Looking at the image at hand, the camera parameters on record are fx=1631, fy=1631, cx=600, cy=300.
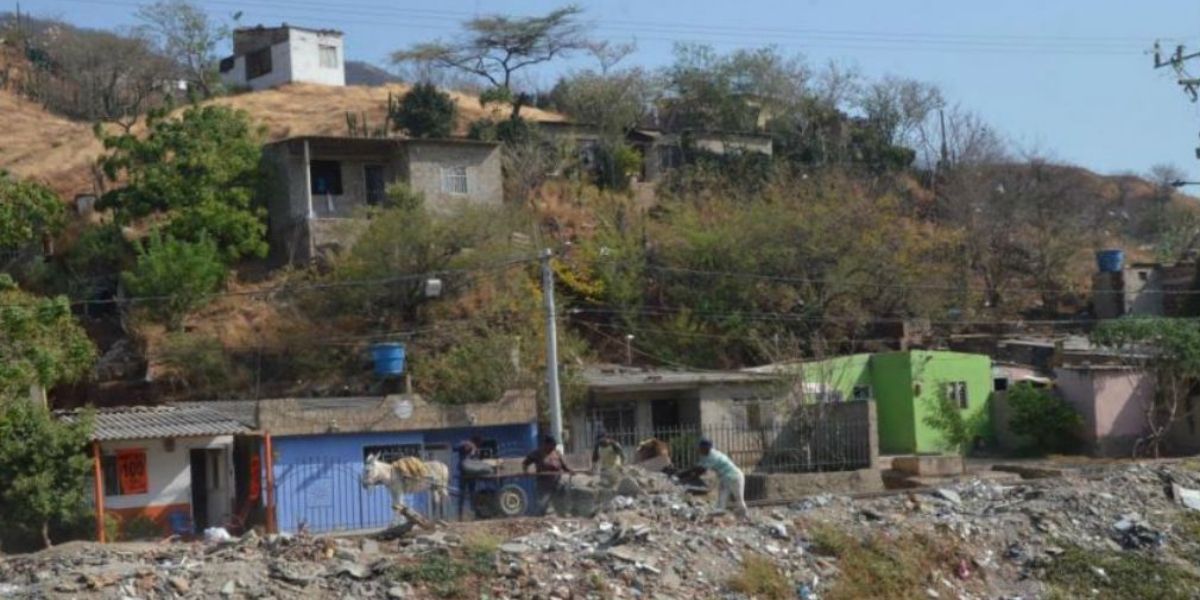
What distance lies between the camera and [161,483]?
101ft

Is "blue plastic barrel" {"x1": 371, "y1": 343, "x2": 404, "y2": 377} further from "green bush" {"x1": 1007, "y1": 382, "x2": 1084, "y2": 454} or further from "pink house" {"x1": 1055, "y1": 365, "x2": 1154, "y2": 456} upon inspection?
"pink house" {"x1": 1055, "y1": 365, "x2": 1154, "y2": 456}

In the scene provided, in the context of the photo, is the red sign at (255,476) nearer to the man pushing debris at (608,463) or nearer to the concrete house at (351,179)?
the man pushing debris at (608,463)

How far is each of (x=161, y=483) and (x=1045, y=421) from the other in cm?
2120

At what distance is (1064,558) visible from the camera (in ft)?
76.1

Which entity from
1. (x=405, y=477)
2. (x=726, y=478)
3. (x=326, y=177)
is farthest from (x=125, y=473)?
(x=326, y=177)

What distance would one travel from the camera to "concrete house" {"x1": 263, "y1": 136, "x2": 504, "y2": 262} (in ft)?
151

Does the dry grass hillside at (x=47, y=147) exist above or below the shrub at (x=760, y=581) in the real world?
above

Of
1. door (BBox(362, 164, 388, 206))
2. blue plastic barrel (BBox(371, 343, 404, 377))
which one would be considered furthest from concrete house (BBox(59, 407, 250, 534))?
door (BBox(362, 164, 388, 206))

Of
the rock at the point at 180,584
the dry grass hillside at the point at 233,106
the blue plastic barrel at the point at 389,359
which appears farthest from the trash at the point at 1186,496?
the dry grass hillside at the point at 233,106

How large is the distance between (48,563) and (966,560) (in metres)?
12.2

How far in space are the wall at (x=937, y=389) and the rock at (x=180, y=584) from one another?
25477mm

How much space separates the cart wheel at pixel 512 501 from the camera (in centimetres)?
2512

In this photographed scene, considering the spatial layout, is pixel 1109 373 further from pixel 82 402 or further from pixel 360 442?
pixel 82 402

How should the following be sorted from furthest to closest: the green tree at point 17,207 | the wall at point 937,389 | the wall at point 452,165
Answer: the wall at point 452,165, the wall at point 937,389, the green tree at point 17,207
